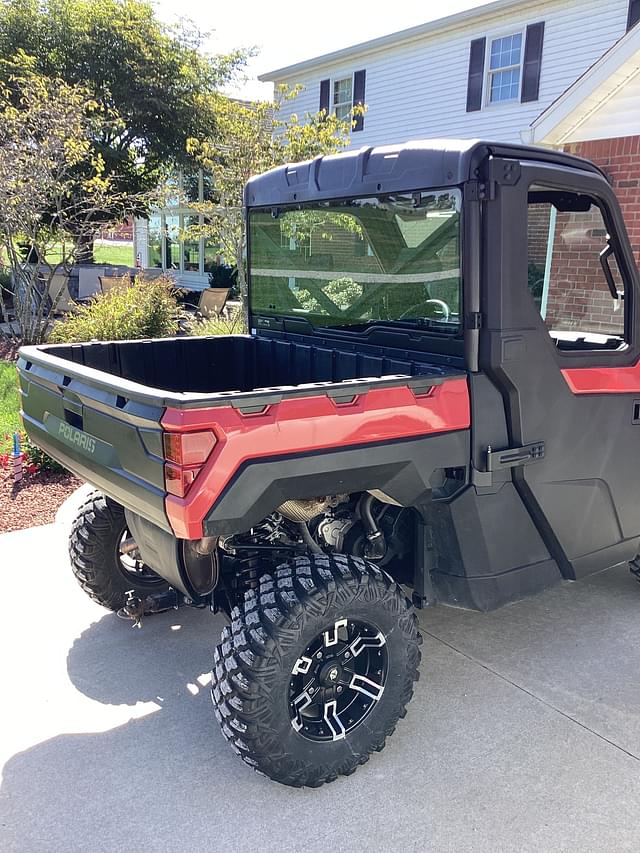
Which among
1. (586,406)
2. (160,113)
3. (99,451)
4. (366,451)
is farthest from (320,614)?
(160,113)

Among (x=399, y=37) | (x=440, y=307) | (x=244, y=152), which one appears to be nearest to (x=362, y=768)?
(x=440, y=307)

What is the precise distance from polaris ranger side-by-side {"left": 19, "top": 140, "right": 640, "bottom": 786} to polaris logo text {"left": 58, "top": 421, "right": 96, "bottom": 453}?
0.01m

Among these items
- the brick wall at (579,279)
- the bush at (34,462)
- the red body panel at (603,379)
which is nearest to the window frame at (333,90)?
the bush at (34,462)

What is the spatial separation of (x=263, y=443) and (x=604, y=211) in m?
1.86

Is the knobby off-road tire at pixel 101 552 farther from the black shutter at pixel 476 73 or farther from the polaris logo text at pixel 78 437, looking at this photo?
the black shutter at pixel 476 73

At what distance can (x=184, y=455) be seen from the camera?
2.20m

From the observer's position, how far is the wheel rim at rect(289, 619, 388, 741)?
8.71 ft

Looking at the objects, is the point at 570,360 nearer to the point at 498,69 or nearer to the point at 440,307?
the point at 440,307

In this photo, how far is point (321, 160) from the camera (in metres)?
3.37

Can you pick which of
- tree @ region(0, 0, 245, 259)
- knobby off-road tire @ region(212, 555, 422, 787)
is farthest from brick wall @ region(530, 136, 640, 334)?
tree @ region(0, 0, 245, 259)

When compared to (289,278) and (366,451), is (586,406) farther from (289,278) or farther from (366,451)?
(289,278)

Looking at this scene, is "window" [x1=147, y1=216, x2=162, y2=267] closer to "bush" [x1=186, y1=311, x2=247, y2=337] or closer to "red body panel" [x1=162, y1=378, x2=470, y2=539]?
"bush" [x1=186, y1=311, x2=247, y2=337]

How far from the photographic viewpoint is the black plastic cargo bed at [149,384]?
233cm

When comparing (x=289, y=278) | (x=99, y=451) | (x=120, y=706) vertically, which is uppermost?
(x=289, y=278)
